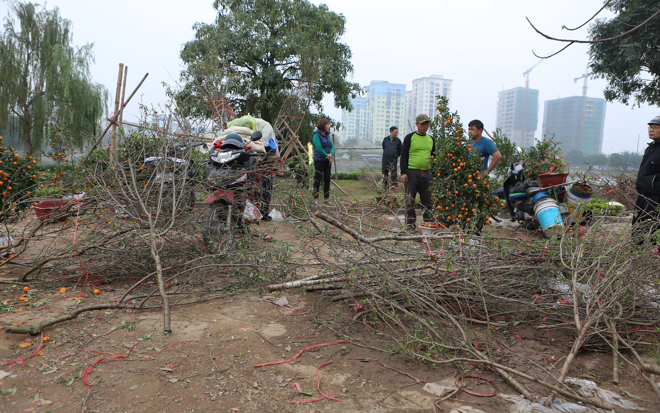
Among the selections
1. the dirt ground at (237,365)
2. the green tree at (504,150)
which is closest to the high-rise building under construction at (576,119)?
the green tree at (504,150)

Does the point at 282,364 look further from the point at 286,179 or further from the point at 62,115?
the point at 62,115

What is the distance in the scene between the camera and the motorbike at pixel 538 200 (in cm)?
509

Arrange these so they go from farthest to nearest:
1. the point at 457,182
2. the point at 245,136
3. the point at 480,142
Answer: the point at 245,136 < the point at 480,142 < the point at 457,182

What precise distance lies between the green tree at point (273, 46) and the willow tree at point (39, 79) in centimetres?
600

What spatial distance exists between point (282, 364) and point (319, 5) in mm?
20653

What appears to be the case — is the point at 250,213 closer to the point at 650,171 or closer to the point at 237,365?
the point at 237,365

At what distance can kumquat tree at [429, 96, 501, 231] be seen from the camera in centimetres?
A: 479

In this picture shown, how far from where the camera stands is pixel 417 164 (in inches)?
218

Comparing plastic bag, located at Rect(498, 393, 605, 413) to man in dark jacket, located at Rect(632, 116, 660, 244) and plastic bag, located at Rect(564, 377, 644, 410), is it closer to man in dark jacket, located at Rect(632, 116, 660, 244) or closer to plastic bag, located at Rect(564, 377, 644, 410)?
plastic bag, located at Rect(564, 377, 644, 410)

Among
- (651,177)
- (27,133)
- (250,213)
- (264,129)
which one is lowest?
(250,213)

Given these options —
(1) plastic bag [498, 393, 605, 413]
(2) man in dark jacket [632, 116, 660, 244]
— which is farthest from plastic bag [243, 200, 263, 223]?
(2) man in dark jacket [632, 116, 660, 244]

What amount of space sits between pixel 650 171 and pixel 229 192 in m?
4.44

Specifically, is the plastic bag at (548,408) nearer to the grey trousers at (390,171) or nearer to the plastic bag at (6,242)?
the plastic bag at (6,242)

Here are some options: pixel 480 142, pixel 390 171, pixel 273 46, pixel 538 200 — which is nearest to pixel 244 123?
pixel 480 142
